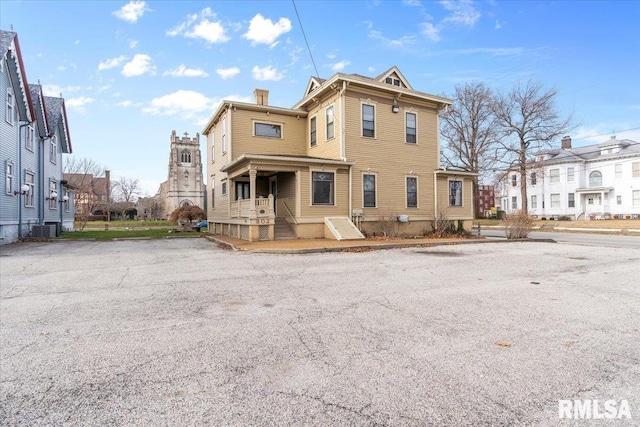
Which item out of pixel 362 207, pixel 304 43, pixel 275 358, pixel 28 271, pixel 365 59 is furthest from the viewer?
pixel 362 207

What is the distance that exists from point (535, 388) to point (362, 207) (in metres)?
14.5

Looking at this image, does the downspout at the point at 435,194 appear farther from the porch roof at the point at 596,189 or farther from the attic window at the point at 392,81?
the porch roof at the point at 596,189

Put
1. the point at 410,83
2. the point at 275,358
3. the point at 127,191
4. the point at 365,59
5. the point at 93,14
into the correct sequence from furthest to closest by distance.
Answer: the point at 127,191
the point at 410,83
the point at 365,59
the point at 93,14
the point at 275,358

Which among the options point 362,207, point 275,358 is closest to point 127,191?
point 362,207

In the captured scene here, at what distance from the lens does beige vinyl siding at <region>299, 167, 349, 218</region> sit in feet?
50.9

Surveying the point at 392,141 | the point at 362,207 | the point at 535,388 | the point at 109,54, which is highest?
the point at 109,54

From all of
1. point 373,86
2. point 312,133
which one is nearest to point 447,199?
point 373,86

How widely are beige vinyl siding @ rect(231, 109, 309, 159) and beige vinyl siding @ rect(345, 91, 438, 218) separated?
364cm

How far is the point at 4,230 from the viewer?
15.1m

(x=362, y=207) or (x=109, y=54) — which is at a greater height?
(x=109, y=54)

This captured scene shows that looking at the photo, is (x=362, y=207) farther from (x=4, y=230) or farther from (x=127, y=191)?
(x=127, y=191)

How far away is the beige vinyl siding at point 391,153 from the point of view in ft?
55.1

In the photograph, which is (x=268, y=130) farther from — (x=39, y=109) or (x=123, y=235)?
(x=39, y=109)

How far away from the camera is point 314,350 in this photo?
10.8 feet
